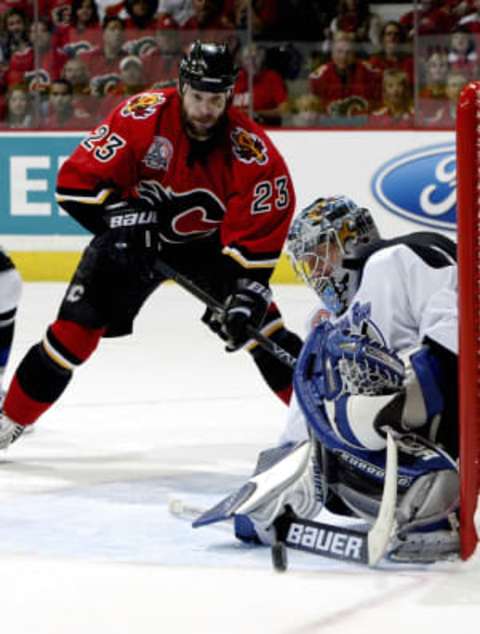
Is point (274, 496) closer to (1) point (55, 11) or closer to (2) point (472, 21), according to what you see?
(2) point (472, 21)

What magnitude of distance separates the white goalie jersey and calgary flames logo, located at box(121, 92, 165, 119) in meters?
1.15

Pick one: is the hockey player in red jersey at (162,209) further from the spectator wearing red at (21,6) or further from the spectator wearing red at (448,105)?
the spectator wearing red at (21,6)

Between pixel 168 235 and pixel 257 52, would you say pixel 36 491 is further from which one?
pixel 257 52

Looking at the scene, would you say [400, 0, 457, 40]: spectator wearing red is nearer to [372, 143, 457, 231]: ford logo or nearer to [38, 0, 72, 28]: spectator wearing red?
[372, 143, 457, 231]: ford logo

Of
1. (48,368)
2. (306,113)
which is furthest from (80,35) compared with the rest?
(48,368)

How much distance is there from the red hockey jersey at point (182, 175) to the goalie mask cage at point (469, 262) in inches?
47.4

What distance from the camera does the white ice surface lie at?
260 centimetres

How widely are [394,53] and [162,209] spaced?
3826 mm

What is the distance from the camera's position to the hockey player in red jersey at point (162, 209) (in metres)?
3.87

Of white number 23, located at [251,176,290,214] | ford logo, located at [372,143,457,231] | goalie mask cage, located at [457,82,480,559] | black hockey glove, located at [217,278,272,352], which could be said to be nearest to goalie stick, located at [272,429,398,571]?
goalie mask cage, located at [457,82,480,559]

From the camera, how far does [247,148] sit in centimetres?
399

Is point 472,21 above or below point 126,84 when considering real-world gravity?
above

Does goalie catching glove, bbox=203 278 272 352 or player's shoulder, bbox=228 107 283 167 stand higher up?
player's shoulder, bbox=228 107 283 167

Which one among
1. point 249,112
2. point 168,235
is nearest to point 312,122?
point 249,112
